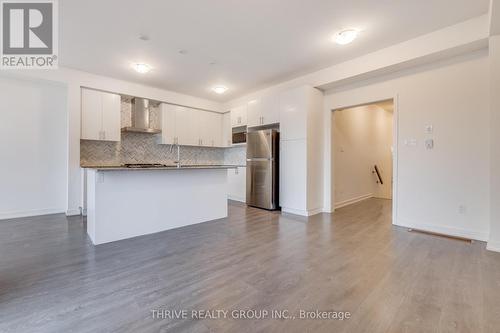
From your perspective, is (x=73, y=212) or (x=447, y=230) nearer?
(x=447, y=230)

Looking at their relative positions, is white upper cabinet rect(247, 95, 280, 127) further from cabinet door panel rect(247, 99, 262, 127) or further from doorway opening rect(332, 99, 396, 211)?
doorway opening rect(332, 99, 396, 211)

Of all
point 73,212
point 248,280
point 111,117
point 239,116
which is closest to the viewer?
point 248,280

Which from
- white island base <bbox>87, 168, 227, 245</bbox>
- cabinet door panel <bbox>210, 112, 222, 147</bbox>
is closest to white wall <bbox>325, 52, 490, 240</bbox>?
white island base <bbox>87, 168, 227, 245</bbox>

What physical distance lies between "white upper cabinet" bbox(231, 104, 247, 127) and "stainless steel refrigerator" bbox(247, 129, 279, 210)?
0.67m

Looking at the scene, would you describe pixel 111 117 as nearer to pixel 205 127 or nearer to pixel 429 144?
pixel 205 127

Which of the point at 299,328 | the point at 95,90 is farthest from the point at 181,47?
the point at 299,328

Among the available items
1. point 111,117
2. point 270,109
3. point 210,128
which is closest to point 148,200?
point 111,117

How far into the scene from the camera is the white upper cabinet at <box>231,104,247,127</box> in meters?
5.77

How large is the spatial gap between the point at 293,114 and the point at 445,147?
8.17 feet

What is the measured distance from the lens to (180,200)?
3574mm

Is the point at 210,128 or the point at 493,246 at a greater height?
the point at 210,128

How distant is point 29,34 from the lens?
3.13 meters

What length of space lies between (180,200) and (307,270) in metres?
2.23

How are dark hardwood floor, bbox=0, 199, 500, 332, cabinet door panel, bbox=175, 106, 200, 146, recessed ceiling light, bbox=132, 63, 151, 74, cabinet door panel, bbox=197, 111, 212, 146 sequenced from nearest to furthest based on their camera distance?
1. dark hardwood floor, bbox=0, 199, 500, 332
2. recessed ceiling light, bbox=132, 63, 151, 74
3. cabinet door panel, bbox=175, 106, 200, 146
4. cabinet door panel, bbox=197, 111, 212, 146
